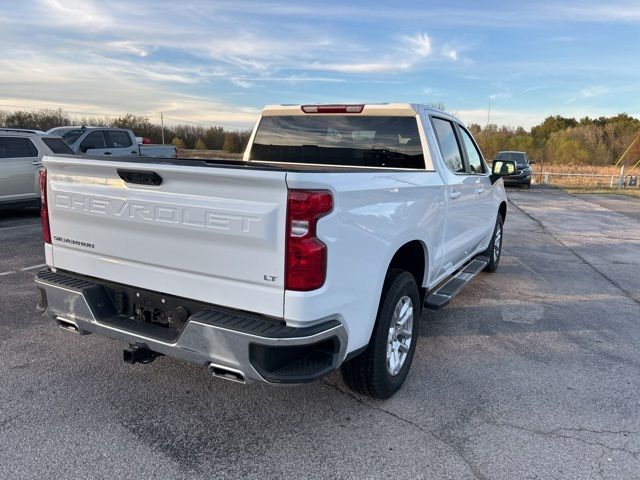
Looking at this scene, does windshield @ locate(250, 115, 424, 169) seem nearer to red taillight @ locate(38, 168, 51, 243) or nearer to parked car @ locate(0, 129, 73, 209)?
red taillight @ locate(38, 168, 51, 243)

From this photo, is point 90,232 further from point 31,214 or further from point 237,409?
point 31,214

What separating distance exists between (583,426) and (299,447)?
186 cm

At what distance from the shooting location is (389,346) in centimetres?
339

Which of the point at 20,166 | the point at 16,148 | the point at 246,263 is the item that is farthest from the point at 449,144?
the point at 16,148

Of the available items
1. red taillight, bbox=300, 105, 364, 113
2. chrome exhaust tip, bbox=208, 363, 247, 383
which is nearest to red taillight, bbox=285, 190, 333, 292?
chrome exhaust tip, bbox=208, 363, 247, 383

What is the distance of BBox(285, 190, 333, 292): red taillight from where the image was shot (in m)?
2.38

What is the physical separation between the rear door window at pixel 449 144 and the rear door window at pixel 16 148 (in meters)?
9.29

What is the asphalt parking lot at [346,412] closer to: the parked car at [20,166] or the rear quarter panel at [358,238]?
the rear quarter panel at [358,238]

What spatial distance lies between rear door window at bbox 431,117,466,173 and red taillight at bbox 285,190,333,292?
7.82ft

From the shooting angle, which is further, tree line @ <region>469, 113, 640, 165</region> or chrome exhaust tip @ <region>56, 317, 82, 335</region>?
tree line @ <region>469, 113, 640, 165</region>

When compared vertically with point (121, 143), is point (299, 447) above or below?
below

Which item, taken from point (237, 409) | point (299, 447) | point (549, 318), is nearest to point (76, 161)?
point (237, 409)

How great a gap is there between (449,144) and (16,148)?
9499 millimetres

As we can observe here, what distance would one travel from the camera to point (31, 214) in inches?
447
